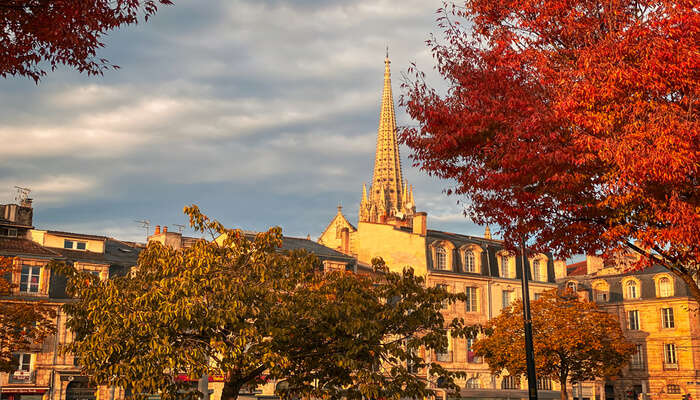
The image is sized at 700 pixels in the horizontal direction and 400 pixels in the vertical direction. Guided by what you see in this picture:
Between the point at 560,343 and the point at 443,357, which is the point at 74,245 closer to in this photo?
the point at 443,357

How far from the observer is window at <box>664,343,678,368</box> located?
54188 mm

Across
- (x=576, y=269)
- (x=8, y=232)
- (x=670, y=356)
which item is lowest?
(x=670, y=356)

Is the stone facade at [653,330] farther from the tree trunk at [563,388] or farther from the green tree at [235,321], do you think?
the green tree at [235,321]

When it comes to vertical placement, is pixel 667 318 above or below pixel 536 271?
below

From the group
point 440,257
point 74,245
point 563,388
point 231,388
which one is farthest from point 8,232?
point 231,388

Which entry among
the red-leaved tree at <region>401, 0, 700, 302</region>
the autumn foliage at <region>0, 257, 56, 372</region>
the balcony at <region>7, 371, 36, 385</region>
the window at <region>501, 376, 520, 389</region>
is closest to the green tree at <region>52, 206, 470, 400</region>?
the red-leaved tree at <region>401, 0, 700, 302</region>

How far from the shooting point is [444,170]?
44.8 feet

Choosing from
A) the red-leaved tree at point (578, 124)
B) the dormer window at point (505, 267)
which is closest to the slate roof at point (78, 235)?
the dormer window at point (505, 267)

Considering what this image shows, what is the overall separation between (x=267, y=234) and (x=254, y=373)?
3.05 m

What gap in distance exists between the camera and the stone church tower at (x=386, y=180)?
13688cm

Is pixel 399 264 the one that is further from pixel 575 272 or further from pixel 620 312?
pixel 575 272

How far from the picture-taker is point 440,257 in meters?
51.1

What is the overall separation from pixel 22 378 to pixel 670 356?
4450 cm

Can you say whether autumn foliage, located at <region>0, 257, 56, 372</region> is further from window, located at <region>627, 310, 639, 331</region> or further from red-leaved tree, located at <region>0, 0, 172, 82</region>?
window, located at <region>627, 310, 639, 331</region>
